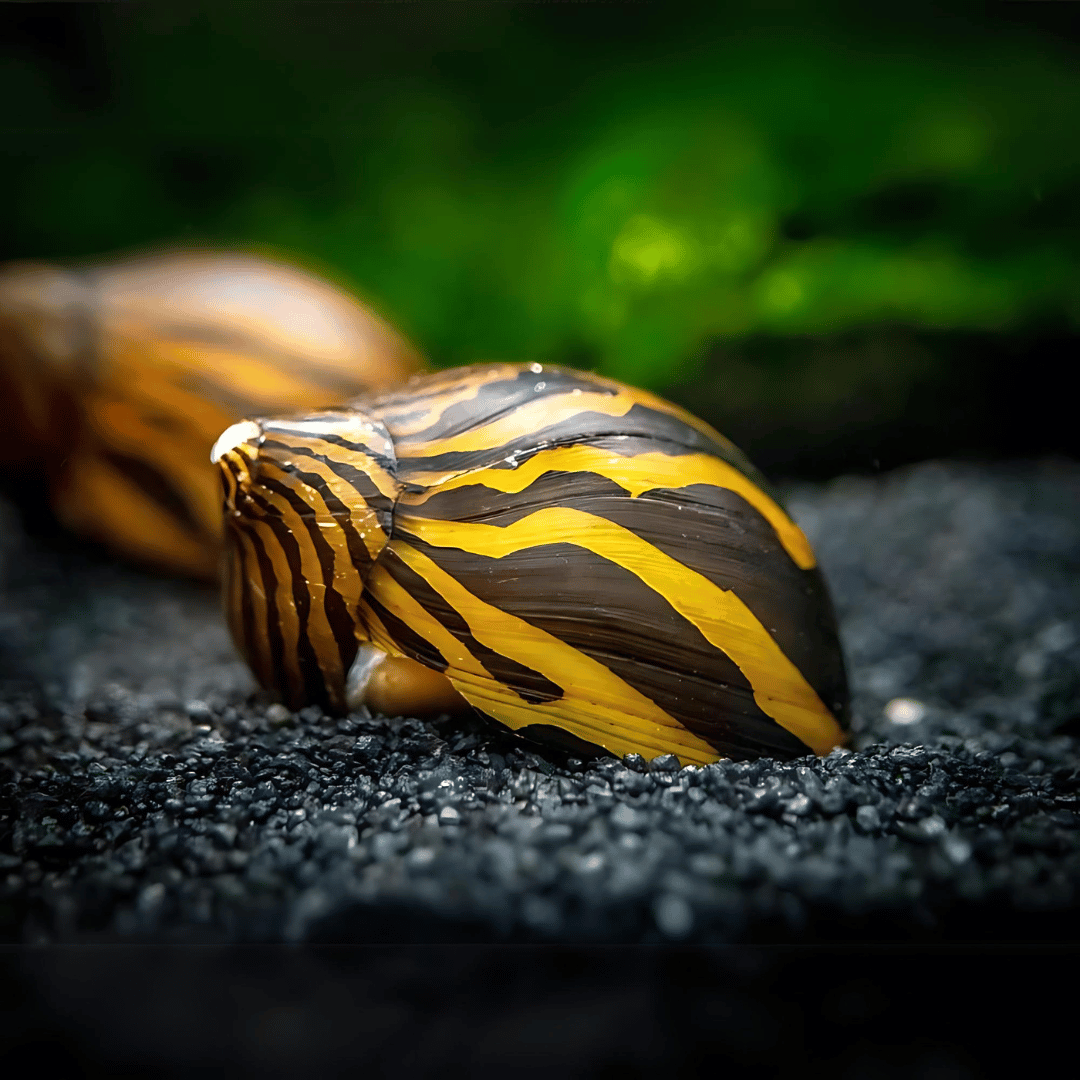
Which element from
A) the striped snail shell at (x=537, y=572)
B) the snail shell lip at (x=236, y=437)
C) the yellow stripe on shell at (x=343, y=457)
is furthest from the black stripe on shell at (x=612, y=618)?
the snail shell lip at (x=236, y=437)

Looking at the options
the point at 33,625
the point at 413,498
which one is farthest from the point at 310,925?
the point at 33,625

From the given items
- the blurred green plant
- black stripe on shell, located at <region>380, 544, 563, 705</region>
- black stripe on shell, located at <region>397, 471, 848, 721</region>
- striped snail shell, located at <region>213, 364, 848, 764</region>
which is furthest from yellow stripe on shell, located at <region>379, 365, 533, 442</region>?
the blurred green plant

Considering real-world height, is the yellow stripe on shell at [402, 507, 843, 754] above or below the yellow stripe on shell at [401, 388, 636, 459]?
below

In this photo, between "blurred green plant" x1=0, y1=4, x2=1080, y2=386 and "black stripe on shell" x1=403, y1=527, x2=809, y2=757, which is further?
"blurred green plant" x1=0, y1=4, x2=1080, y2=386

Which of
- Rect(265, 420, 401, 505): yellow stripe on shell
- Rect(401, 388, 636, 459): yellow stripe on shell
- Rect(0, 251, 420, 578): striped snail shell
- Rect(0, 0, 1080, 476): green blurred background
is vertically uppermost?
Rect(0, 0, 1080, 476): green blurred background

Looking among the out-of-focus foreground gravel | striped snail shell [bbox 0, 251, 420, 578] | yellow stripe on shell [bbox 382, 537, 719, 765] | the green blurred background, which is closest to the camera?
the out-of-focus foreground gravel

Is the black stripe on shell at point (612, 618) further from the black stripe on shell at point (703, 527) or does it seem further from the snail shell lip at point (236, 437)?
the snail shell lip at point (236, 437)

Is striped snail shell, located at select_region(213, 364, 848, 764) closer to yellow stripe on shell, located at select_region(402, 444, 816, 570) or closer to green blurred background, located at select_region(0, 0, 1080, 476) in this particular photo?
yellow stripe on shell, located at select_region(402, 444, 816, 570)
